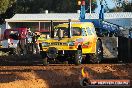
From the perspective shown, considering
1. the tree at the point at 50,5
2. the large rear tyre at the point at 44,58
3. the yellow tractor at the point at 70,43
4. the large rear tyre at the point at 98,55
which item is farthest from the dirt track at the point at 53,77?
the tree at the point at 50,5

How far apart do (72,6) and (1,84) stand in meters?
73.1

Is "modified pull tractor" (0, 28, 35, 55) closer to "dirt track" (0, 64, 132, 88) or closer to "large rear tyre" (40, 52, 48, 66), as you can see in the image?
"large rear tyre" (40, 52, 48, 66)

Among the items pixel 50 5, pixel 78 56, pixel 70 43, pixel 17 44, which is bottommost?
pixel 17 44

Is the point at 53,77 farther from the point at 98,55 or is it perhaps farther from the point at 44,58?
the point at 98,55

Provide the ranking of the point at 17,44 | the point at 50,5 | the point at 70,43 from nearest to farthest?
the point at 70,43 < the point at 17,44 < the point at 50,5

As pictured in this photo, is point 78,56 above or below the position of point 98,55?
above

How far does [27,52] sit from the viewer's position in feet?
99.2

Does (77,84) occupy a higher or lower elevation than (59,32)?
lower

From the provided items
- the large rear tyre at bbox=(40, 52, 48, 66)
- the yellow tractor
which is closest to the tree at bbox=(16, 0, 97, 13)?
the yellow tractor

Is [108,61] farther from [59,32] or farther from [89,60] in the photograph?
[59,32]

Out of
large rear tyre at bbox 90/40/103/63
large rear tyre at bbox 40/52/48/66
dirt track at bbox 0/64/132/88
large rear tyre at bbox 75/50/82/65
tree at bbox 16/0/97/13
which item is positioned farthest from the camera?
tree at bbox 16/0/97/13

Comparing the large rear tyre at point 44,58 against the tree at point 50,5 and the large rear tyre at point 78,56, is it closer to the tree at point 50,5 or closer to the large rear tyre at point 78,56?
the large rear tyre at point 78,56

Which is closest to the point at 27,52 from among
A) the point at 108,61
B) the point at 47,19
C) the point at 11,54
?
the point at 11,54

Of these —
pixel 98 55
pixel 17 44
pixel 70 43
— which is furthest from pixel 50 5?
pixel 70 43
